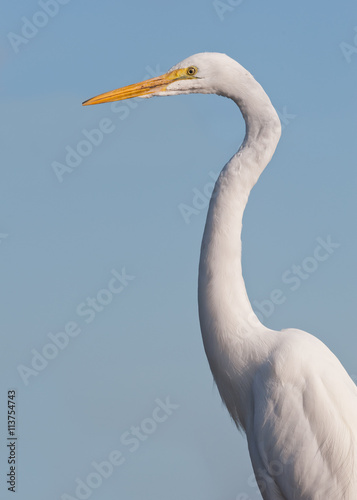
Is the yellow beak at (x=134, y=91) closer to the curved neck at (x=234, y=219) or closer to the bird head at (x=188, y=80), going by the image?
the bird head at (x=188, y=80)

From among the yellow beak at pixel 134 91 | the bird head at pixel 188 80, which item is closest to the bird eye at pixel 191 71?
the bird head at pixel 188 80

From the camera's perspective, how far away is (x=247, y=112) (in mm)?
4953

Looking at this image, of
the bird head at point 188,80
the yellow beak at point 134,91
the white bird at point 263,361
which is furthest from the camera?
the yellow beak at point 134,91

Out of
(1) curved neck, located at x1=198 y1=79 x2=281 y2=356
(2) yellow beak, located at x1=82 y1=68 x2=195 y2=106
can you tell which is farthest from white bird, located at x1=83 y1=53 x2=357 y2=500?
(2) yellow beak, located at x1=82 y1=68 x2=195 y2=106

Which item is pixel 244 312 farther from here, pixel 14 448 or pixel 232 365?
pixel 14 448

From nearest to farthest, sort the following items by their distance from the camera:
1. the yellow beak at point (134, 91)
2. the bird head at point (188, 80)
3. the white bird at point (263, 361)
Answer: the white bird at point (263, 361)
the bird head at point (188, 80)
the yellow beak at point (134, 91)

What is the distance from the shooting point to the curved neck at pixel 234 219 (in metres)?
4.88

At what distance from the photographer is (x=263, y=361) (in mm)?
5000

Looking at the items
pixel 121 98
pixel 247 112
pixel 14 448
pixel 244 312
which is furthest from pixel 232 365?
pixel 14 448

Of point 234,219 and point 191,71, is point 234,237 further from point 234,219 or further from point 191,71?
point 191,71

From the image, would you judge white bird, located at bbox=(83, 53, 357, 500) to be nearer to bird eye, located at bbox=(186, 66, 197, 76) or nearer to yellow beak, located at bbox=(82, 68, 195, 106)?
bird eye, located at bbox=(186, 66, 197, 76)

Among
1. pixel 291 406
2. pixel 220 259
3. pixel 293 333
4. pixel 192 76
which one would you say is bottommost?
pixel 291 406

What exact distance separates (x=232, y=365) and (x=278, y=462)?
2.17 feet

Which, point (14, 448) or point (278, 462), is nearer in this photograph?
point (278, 462)
